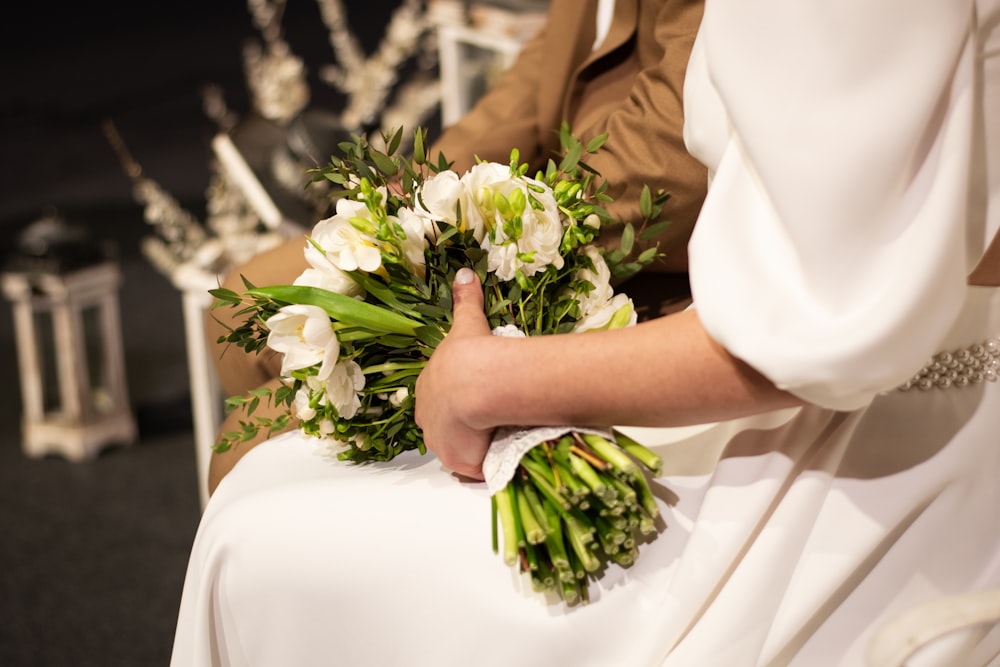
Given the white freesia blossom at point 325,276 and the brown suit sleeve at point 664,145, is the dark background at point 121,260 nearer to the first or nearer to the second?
the white freesia blossom at point 325,276

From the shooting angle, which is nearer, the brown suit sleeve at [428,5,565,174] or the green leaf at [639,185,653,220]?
the green leaf at [639,185,653,220]

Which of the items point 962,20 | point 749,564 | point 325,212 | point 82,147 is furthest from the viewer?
point 82,147

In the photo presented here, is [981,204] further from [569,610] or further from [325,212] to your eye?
[325,212]

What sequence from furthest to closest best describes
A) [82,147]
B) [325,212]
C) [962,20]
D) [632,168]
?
[82,147]
[325,212]
[632,168]
[962,20]

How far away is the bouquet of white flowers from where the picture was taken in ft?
2.96

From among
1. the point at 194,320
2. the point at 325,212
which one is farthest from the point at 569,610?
the point at 194,320

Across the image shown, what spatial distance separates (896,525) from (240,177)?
1.60 m

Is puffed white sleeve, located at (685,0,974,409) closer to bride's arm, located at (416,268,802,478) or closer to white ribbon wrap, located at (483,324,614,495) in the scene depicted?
bride's arm, located at (416,268,802,478)

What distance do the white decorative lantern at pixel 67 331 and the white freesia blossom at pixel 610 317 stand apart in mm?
1764

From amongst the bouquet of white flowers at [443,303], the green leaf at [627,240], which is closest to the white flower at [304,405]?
the bouquet of white flowers at [443,303]

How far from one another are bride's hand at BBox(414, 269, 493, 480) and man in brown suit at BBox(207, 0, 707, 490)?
0.26 metres

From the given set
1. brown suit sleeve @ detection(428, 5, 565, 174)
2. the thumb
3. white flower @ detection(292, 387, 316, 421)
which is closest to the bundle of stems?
the thumb

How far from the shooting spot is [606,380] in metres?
0.88

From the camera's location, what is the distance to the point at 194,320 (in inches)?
86.8
